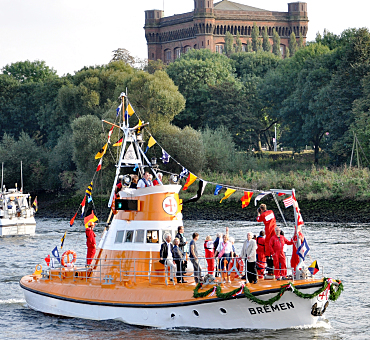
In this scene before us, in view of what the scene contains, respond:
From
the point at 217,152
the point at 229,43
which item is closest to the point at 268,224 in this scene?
the point at 217,152

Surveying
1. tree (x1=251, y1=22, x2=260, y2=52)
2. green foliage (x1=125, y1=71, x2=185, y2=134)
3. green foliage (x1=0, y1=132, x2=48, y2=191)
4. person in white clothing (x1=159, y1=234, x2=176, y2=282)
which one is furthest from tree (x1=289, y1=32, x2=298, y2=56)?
person in white clothing (x1=159, y1=234, x2=176, y2=282)

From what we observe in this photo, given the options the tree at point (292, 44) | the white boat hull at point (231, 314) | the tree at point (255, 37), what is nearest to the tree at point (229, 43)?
the tree at point (255, 37)

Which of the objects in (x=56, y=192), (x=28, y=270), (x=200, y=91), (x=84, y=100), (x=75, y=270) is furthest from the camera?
(x=200, y=91)

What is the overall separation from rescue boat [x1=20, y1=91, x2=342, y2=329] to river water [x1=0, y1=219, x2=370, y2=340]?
0.28m

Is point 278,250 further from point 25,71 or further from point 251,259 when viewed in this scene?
point 25,71

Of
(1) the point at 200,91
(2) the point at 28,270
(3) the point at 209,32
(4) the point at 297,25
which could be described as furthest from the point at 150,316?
(4) the point at 297,25

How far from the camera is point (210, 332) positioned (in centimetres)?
1969

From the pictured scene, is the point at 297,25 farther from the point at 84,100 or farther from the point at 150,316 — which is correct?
the point at 150,316

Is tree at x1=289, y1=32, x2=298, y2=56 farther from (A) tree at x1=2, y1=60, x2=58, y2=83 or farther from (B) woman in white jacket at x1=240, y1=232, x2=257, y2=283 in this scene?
(B) woman in white jacket at x1=240, y1=232, x2=257, y2=283

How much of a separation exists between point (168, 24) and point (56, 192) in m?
81.2

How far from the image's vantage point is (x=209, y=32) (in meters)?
145

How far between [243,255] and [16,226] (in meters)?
33.6

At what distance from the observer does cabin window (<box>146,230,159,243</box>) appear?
21.5 metres

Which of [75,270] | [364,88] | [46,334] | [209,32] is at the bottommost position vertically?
[46,334]
